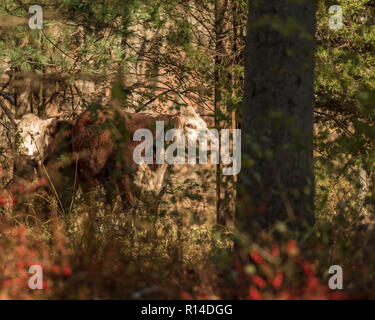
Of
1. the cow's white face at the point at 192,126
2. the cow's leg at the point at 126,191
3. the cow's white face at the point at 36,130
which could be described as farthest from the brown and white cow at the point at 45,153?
the cow's white face at the point at 192,126

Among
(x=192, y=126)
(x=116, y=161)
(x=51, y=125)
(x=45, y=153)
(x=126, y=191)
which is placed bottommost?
(x=126, y=191)

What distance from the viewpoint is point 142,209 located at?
739 centimetres

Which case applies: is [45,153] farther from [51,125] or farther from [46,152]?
[51,125]

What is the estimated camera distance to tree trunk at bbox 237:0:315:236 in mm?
5035

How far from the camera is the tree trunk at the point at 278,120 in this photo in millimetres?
5035

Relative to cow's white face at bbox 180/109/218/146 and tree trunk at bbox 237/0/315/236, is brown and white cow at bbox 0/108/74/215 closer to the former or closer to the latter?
cow's white face at bbox 180/109/218/146

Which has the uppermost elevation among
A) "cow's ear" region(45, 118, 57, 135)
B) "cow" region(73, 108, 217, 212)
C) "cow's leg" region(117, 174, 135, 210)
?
"cow's ear" region(45, 118, 57, 135)


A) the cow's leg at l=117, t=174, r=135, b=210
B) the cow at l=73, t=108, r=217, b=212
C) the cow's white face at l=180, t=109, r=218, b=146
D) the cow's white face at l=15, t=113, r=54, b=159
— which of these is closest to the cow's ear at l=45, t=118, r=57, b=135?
the cow's white face at l=15, t=113, r=54, b=159

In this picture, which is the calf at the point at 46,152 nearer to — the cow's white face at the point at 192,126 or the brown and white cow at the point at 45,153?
the brown and white cow at the point at 45,153

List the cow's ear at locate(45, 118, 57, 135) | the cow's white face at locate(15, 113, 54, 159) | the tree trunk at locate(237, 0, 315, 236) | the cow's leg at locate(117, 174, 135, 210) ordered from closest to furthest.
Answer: the tree trunk at locate(237, 0, 315, 236), the cow's leg at locate(117, 174, 135, 210), the cow's white face at locate(15, 113, 54, 159), the cow's ear at locate(45, 118, 57, 135)

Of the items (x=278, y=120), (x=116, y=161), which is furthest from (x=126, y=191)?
(x=278, y=120)

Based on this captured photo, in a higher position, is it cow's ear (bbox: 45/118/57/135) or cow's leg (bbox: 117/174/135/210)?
cow's ear (bbox: 45/118/57/135)

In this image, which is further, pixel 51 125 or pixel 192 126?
pixel 51 125

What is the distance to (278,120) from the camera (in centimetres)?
489
